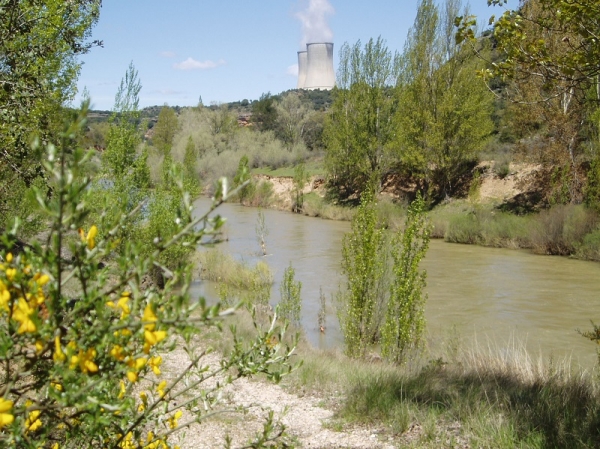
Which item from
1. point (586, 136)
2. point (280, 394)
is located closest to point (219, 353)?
point (280, 394)

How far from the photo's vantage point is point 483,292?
13.8m

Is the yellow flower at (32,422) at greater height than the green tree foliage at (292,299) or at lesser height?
greater

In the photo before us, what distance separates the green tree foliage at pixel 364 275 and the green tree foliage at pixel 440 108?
1861 cm

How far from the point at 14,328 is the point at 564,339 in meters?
10.3

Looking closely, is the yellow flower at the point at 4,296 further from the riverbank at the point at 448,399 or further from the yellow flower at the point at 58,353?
the riverbank at the point at 448,399

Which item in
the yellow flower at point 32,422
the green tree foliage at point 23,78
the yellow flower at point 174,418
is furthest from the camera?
the green tree foliage at point 23,78

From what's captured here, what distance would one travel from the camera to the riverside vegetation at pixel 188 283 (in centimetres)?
142

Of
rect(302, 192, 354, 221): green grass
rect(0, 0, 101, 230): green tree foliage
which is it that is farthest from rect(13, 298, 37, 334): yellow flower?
rect(302, 192, 354, 221): green grass

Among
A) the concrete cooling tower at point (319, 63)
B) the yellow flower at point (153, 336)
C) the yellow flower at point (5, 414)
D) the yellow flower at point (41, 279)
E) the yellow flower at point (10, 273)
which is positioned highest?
the concrete cooling tower at point (319, 63)

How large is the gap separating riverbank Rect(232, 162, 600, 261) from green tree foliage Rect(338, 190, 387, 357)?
27.7 ft

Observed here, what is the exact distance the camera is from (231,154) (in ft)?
152

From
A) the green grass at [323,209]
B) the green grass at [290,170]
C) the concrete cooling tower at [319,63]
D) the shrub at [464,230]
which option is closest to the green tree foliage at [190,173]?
the green grass at [290,170]

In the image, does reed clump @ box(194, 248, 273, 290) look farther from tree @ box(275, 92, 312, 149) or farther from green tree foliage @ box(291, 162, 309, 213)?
tree @ box(275, 92, 312, 149)

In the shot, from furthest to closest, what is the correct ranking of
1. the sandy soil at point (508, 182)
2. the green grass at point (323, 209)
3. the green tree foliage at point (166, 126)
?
the green tree foliage at point (166, 126), the green grass at point (323, 209), the sandy soil at point (508, 182)
